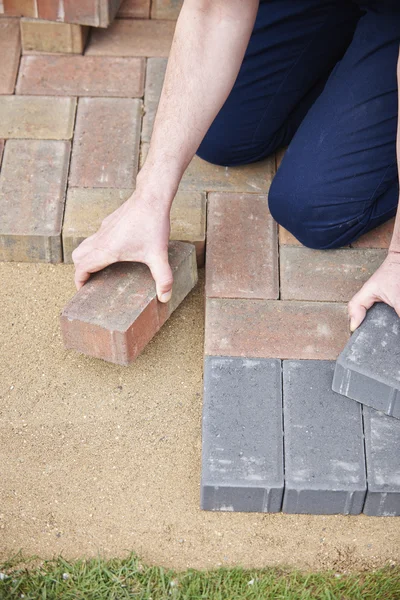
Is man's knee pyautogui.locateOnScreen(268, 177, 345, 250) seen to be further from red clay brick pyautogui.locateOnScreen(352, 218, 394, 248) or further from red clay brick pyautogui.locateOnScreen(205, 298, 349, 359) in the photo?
red clay brick pyautogui.locateOnScreen(205, 298, 349, 359)

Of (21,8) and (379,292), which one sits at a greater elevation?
(21,8)

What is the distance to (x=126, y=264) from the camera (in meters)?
2.49

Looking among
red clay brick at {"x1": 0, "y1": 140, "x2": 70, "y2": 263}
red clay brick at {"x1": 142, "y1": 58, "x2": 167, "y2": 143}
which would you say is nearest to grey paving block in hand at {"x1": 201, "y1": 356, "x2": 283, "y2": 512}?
red clay brick at {"x1": 0, "y1": 140, "x2": 70, "y2": 263}

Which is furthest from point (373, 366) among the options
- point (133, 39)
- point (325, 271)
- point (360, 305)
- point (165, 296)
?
point (133, 39)

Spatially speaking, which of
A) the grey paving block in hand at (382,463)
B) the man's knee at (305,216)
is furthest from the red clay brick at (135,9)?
the grey paving block in hand at (382,463)

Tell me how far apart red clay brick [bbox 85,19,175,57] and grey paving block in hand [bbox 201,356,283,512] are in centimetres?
163

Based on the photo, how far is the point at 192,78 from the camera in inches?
96.2

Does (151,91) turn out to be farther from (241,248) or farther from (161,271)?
(161,271)

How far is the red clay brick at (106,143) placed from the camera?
294 centimetres

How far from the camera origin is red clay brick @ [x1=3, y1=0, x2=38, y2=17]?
3.29 m

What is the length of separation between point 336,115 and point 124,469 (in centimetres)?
136

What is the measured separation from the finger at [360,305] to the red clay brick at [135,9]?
73.4 inches

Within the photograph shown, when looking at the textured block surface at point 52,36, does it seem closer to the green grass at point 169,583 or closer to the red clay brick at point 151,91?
the red clay brick at point 151,91

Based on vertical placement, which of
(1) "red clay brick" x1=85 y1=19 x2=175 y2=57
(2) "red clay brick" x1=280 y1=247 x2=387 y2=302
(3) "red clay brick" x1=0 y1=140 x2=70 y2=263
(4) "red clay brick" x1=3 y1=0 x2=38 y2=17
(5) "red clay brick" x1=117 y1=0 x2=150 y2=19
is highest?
(4) "red clay brick" x1=3 y1=0 x2=38 y2=17
